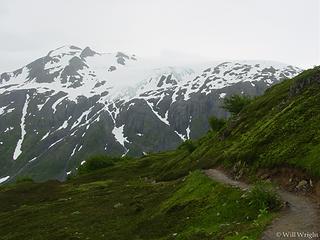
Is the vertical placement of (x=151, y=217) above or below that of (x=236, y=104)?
below

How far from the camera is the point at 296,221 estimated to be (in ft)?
87.9

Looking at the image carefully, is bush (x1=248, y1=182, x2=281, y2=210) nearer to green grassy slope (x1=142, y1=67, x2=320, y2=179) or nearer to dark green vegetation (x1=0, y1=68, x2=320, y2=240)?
dark green vegetation (x1=0, y1=68, x2=320, y2=240)

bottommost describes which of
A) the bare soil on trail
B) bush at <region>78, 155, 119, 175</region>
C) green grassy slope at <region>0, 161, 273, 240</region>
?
bush at <region>78, 155, 119, 175</region>

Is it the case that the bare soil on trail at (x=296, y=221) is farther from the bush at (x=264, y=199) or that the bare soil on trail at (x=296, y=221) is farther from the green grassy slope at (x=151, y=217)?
the bush at (x=264, y=199)

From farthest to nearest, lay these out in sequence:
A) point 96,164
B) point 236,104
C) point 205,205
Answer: point 96,164 → point 236,104 → point 205,205

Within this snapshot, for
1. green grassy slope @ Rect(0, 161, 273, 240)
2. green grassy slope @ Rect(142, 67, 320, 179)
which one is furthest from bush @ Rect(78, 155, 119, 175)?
green grassy slope @ Rect(142, 67, 320, 179)

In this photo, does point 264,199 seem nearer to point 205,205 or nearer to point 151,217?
point 205,205

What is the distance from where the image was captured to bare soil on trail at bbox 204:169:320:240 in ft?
79.0

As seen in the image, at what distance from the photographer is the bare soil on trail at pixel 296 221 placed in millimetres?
24094

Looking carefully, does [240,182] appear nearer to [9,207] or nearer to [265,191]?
[265,191]

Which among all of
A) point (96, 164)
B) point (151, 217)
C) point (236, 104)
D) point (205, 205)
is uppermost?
point (205, 205)

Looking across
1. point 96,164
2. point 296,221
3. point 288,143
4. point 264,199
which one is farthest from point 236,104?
point 296,221

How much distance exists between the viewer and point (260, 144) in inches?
1960

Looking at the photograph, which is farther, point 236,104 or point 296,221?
point 236,104
